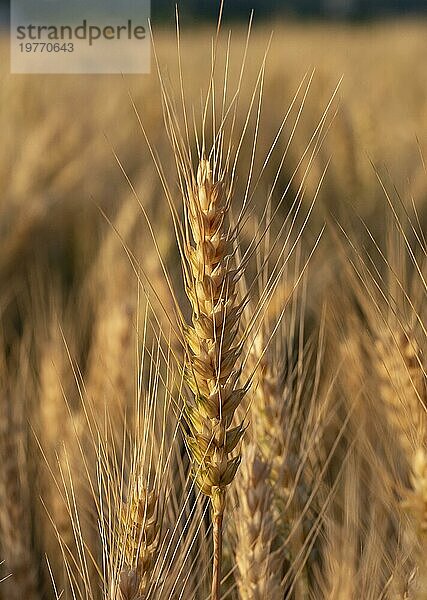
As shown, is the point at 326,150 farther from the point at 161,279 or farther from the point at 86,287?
the point at 161,279

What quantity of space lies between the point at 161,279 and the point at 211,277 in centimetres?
70

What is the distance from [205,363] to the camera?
0.60m

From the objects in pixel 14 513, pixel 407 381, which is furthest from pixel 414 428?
pixel 14 513

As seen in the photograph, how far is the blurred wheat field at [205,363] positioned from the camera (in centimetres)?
62

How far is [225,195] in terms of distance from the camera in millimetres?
601

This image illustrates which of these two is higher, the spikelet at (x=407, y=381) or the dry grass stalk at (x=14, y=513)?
the spikelet at (x=407, y=381)

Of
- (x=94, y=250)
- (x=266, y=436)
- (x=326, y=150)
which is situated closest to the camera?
(x=266, y=436)

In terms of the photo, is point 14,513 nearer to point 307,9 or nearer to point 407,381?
point 407,381

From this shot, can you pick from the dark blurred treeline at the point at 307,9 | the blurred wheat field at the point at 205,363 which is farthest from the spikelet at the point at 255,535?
the dark blurred treeline at the point at 307,9

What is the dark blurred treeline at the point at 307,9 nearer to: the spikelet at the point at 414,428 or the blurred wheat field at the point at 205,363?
the blurred wheat field at the point at 205,363

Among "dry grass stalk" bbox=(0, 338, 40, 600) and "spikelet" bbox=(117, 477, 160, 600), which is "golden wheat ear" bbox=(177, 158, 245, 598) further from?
"dry grass stalk" bbox=(0, 338, 40, 600)

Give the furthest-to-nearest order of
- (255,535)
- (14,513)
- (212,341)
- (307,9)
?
(307,9) → (14,513) → (255,535) → (212,341)

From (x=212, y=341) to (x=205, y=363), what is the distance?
17 millimetres

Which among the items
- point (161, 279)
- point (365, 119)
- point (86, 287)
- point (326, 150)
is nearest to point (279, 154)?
point (326, 150)
